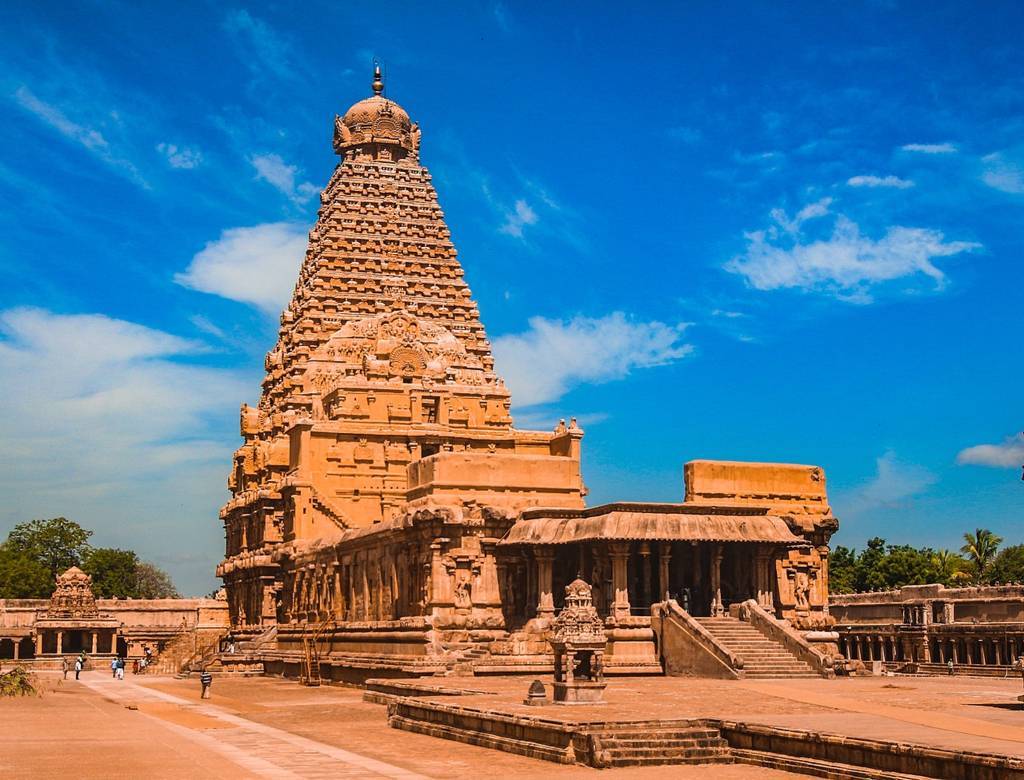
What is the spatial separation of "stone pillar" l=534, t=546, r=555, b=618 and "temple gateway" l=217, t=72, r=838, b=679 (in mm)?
68

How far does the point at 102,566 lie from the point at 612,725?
373 ft

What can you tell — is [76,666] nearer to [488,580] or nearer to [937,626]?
[488,580]

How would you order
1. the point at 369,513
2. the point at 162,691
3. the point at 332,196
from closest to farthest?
the point at 162,691
the point at 369,513
the point at 332,196

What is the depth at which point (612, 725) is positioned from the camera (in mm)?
25703

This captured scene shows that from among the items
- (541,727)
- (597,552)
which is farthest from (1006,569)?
(541,727)

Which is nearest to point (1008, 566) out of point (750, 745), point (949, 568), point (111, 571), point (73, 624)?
point (949, 568)

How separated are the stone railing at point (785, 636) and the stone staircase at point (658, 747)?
53.1ft

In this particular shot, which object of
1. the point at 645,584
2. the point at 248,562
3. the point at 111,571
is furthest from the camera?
the point at 111,571

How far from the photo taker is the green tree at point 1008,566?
349 ft

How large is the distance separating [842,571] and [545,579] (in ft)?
238

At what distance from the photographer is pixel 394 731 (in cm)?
3262

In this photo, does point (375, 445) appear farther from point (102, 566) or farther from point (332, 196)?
point (102, 566)

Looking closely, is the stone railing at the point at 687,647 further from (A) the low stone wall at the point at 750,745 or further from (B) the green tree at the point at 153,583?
(B) the green tree at the point at 153,583

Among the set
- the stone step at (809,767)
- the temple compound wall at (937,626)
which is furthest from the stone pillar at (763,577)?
the stone step at (809,767)
